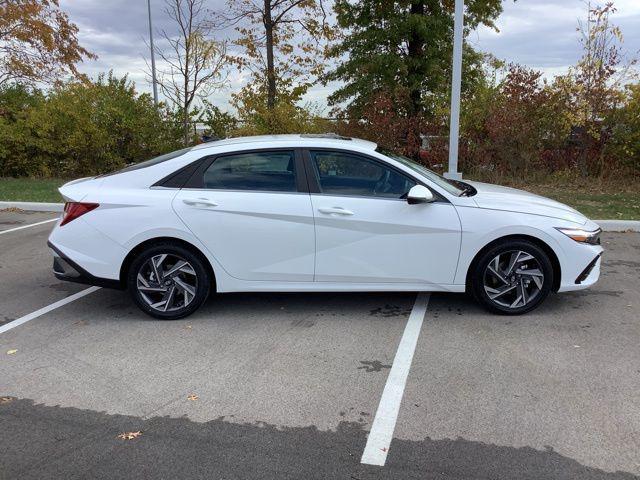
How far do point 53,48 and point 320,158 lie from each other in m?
15.6

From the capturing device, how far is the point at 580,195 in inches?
434

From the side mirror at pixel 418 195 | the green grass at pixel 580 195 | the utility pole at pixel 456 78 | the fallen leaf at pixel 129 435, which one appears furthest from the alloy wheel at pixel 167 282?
the green grass at pixel 580 195

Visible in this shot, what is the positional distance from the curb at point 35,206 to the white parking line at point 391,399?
28.0 feet

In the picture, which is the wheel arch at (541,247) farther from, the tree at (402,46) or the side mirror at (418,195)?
the tree at (402,46)

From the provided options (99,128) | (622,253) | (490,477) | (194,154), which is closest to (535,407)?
(490,477)

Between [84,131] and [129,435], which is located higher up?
[84,131]

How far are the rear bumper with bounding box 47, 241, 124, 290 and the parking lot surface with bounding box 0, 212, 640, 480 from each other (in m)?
0.36

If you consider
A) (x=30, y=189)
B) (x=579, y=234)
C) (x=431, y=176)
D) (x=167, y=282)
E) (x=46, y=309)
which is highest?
(x=431, y=176)

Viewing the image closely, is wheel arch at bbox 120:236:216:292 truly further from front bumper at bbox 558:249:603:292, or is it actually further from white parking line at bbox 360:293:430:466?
front bumper at bbox 558:249:603:292

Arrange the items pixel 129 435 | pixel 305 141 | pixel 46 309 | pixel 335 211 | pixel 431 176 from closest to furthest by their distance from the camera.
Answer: pixel 129 435, pixel 335 211, pixel 305 141, pixel 431 176, pixel 46 309

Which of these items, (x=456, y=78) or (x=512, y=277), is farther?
(x=456, y=78)

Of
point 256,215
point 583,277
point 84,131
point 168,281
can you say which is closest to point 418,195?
point 256,215

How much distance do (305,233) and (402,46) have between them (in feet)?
36.5

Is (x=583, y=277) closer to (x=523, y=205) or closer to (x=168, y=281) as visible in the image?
(x=523, y=205)
